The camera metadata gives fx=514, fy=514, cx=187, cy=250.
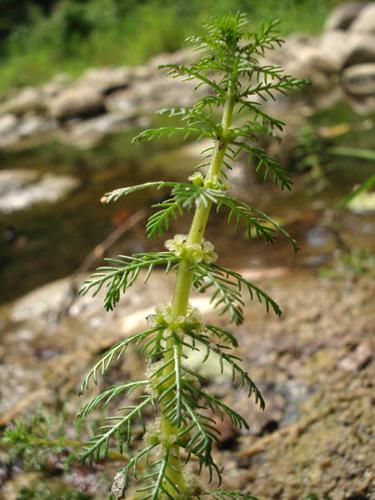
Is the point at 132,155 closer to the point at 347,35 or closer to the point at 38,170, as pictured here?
the point at 38,170

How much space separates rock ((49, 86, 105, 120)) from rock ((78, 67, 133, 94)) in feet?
3.79

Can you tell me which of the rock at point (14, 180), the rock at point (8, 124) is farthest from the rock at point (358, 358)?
the rock at point (8, 124)

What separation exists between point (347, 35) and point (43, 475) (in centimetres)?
1648

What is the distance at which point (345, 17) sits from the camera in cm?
1697

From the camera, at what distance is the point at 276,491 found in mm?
1485

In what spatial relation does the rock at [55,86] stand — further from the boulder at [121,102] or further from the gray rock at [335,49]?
the gray rock at [335,49]

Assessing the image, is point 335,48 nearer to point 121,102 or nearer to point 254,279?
point 121,102

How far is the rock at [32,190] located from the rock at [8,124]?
7963mm

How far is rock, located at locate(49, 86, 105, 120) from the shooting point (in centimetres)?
1542

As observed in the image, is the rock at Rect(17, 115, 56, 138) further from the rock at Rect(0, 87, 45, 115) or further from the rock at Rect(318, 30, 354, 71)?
the rock at Rect(318, 30, 354, 71)

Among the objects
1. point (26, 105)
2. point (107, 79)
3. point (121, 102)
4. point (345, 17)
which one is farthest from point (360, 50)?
point (26, 105)

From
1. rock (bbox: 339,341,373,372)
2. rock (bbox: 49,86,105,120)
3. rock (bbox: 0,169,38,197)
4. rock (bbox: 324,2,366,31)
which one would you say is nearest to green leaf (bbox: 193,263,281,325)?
rock (bbox: 339,341,373,372)

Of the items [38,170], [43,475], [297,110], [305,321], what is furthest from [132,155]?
[43,475]

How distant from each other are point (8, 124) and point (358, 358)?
52.5ft
